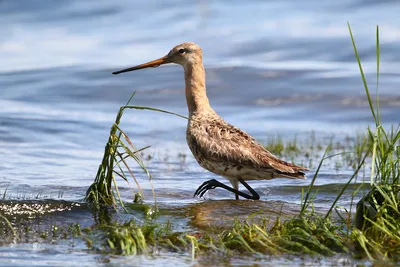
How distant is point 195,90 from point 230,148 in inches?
42.4

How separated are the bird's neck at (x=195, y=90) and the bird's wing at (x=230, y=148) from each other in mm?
526

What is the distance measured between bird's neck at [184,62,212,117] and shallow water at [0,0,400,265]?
37.7 inches

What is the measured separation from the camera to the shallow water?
36.4 feet

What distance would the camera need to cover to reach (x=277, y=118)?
52.6ft

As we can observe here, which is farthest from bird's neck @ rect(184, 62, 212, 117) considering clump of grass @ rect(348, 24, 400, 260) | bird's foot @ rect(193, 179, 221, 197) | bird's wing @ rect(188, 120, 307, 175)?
clump of grass @ rect(348, 24, 400, 260)

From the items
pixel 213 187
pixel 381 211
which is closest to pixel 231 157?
pixel 213 187

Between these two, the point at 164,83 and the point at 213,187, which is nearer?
the point at 213,187

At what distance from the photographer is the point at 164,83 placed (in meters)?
18.7

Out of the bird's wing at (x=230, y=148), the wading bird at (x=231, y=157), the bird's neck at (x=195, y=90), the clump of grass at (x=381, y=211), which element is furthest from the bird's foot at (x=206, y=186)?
the clump of grass at (x=381, y=211)

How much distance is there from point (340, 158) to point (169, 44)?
1006 centimetres

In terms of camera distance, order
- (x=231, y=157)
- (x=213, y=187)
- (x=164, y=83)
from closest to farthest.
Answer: (x=231, y=157) → (x=213, y=187) → (x=164, y=83)

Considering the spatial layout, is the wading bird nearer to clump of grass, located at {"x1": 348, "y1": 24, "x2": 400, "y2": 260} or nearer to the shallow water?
the shallow water

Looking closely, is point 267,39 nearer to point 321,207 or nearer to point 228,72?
point 228,72

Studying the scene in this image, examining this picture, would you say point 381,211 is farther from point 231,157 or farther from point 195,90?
point 195,90
